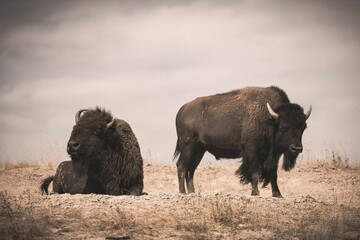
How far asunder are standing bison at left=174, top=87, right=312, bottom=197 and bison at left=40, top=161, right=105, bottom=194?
121 inches

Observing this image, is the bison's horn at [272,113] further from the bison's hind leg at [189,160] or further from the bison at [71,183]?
the bison at [71,183]

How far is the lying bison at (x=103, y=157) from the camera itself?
35.3 feet

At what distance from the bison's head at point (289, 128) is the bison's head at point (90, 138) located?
3.66 meters

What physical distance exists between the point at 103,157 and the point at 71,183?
1305 millimetres

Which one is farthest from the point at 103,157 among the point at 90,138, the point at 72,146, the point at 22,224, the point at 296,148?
the point at 296,148

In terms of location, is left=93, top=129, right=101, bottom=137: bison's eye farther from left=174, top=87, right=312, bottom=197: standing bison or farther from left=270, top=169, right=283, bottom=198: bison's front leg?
left=270, top=169, right=283, bottom=198: bison's front leg

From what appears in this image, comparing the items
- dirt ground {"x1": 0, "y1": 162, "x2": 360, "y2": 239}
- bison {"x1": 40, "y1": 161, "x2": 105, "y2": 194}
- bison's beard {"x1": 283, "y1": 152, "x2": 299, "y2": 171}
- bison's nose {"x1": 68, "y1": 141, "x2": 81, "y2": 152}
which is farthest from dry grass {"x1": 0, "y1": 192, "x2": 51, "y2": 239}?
bison's beard {"x1": 283, "y1": 152, "x2": 299, "y2": 171}

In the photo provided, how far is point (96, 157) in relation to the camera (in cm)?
1094

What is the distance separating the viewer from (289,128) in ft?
39.5

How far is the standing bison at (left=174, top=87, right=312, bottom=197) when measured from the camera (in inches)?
478

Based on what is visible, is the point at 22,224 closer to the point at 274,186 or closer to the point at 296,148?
the point at 274,186

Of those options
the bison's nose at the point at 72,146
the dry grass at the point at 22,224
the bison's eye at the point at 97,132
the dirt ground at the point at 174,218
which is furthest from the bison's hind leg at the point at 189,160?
the dry grass at the point at 22,224

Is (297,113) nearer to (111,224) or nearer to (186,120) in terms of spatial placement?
(186,120)

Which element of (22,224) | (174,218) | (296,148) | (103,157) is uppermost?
(103,157)
